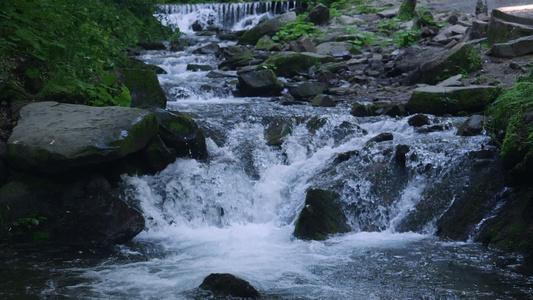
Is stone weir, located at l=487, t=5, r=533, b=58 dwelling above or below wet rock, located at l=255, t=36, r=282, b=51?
above

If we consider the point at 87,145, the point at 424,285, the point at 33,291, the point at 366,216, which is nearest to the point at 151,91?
the point at 87,145

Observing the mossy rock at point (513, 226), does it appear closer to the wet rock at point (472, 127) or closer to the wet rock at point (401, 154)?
the wet rock at point (401, 154)

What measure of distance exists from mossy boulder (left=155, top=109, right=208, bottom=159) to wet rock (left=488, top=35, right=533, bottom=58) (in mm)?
7500

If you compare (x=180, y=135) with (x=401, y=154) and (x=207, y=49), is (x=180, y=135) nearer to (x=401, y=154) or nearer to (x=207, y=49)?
(x=401, y=154)

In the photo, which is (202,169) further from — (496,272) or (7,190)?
(496,272)

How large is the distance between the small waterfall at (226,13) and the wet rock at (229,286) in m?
20.5

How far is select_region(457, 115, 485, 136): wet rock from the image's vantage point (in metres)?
8.31

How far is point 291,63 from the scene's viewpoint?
14602 millimetres

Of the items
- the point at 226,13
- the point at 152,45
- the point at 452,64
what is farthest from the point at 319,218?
the point at 226,13

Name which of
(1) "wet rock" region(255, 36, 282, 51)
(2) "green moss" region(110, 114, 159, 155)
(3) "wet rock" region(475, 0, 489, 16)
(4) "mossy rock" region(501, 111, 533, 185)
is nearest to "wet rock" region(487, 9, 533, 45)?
(3) "wet rock" region(475, 0, 489, 16)

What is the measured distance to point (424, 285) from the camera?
198 inches

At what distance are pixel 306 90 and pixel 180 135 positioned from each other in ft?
15.7

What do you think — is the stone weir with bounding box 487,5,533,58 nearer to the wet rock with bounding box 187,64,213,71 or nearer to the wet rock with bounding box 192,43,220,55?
the wet rock with bounding box 187,64,213,71

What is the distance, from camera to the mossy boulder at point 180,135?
319 inches
